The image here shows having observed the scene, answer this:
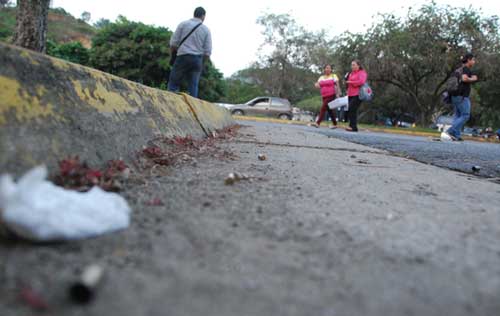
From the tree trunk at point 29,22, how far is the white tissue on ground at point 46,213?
4.84 m

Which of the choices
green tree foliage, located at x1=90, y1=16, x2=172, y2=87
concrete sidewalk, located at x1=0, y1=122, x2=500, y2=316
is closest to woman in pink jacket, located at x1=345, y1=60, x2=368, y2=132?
concrete sidewalk, located at x1=0, y1=122, x2=500, y2=316

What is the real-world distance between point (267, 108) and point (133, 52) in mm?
8631

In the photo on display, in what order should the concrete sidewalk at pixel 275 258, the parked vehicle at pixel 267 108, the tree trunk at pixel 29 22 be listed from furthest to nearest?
the parked vehicle at pixel 267 108, the tree trunk at pixel 29 22, the concrete sidewalk at pixel 275 258

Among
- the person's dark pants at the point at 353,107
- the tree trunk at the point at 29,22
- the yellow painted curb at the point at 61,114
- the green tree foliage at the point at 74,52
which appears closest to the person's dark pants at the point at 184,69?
the tree trunk at the point at 29,22

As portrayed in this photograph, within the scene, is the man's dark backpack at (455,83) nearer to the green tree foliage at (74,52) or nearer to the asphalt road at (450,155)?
the asphalt road at (450,155)

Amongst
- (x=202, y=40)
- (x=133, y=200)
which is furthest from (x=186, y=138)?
(x=202, y=40)

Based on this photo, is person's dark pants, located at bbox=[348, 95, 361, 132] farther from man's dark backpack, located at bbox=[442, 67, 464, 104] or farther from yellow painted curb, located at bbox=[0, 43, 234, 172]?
yellow painted curb, located at bbox=[0, 43, 234, 172]

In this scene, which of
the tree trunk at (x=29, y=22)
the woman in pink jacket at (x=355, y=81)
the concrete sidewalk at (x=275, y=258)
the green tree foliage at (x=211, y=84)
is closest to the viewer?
the concrete sidewalk at (x=275, y=258)

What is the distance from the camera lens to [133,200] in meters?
1.16

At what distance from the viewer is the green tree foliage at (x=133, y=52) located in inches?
707

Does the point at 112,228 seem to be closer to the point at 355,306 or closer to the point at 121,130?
the point at 355,306

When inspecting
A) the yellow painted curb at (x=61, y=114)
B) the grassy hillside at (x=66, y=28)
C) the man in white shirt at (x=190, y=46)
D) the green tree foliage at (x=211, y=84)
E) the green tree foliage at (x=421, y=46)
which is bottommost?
the yellow painted curb at (x=61, y=114)

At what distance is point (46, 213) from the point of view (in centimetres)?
78

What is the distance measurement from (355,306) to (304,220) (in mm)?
469
